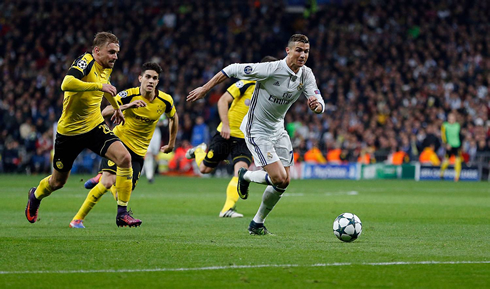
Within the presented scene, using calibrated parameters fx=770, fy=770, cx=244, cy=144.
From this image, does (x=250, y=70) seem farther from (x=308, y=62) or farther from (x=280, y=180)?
(x=308, y=62)

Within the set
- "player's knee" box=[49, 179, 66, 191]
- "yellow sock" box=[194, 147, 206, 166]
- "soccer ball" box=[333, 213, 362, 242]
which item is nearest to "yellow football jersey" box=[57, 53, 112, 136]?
"player's knee" box=[49, 179, 66, 191]

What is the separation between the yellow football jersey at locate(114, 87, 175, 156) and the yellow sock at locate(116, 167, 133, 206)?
1.26 meters

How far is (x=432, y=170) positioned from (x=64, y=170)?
69.3 feet

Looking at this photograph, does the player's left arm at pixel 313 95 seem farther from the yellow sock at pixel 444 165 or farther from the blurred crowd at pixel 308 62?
the yellow sock at pixel 444 165

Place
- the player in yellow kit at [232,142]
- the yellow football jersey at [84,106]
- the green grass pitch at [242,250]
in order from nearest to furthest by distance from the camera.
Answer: the green grass pitch at [242,250]
the yellow football jersey at [84,106]
the player in yellow kit at [232,142]

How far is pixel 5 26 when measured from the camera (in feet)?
113

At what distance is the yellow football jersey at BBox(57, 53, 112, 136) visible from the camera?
9.23 metres

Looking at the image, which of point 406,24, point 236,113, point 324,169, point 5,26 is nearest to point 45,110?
point 5,26

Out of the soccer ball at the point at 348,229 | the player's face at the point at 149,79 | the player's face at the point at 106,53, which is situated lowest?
the soccer ball at the point at 348,229

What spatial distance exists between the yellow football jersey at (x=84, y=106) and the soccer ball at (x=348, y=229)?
3.27m

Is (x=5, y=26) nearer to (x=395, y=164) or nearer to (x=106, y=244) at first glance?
(x=395, y=164)

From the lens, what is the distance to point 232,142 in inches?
491

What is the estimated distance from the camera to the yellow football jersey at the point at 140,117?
11.0 metres

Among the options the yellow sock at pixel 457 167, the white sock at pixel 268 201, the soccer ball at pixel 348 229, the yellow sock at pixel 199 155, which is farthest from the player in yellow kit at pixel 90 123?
the yellow sock at pixel 457 167
